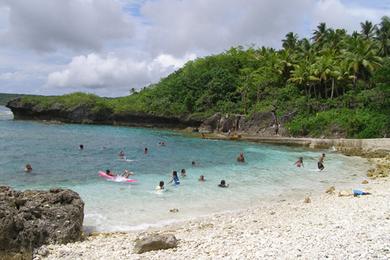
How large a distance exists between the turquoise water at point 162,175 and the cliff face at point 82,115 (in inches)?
1533

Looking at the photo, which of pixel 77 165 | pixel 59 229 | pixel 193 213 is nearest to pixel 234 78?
pixel 77 165

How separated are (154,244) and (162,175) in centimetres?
1758

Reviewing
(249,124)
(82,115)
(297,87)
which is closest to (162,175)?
(249,124)

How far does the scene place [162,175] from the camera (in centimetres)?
2952

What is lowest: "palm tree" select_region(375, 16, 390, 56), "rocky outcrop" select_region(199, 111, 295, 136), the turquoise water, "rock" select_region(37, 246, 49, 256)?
"rock" select_region(37, 246, 49, 256)

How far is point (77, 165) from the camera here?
32.9 m

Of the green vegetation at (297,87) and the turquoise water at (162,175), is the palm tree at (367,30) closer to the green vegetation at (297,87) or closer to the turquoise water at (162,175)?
the green vegetation at (297,87)

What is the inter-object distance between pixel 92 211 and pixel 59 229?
5284mm

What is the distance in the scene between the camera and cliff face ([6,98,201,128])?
88812 millimetres

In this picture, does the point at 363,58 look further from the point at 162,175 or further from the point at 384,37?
the point at 162,175

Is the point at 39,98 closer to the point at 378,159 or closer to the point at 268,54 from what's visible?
the point at 268,54

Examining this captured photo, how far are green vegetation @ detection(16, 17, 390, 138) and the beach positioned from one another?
3953 cm

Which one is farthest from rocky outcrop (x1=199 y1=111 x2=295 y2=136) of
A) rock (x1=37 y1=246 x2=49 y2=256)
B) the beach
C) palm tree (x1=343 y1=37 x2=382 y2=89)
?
rock (x1=37 y1=246 x2=49 y2=256)

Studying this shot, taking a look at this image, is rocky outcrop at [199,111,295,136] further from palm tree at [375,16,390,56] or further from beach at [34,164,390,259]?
beach at [34,164,390,259]
